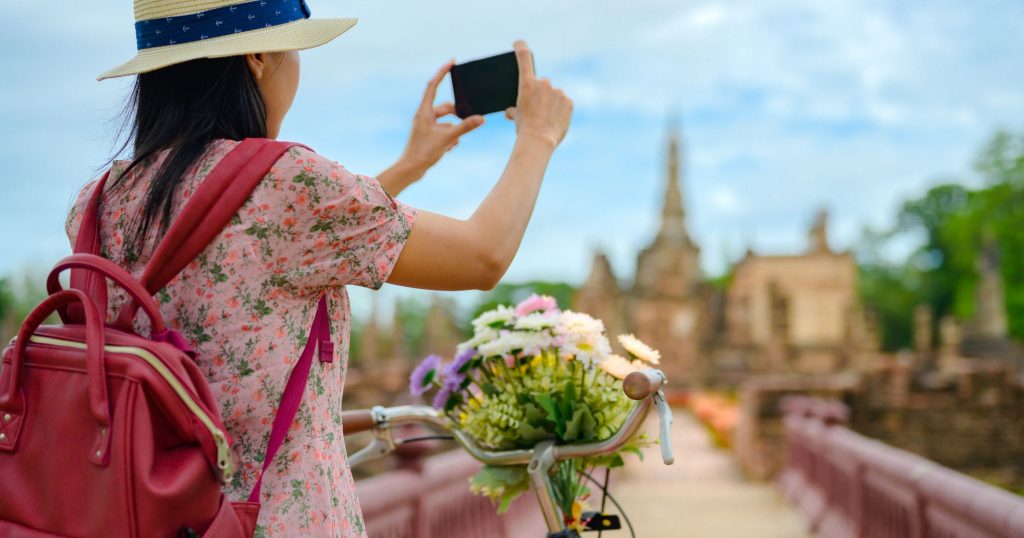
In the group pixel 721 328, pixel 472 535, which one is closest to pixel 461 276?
pixel 472 535

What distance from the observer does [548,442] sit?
2525mm


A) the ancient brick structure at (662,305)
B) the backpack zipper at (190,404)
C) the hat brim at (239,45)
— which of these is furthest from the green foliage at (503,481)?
the ancient brick structure at (662,305)

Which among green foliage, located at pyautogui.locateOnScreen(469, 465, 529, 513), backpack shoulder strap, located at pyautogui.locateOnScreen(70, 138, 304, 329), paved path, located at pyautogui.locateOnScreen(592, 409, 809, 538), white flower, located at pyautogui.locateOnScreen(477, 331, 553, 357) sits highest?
backpack shoulder strap, located at pyautogui.locateOnScreen(70, 138, 304, 329)

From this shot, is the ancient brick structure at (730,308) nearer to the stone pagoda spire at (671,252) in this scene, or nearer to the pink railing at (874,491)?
the stone pagoda spire at (671,252)

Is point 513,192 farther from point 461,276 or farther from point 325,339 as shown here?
point 325,339

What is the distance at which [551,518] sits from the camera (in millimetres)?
2352

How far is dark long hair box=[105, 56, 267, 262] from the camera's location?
6.14 feet

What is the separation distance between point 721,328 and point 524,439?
46641 millimetres

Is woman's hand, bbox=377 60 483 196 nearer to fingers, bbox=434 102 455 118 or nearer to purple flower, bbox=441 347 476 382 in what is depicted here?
fingers, bbox=434 102 455 118

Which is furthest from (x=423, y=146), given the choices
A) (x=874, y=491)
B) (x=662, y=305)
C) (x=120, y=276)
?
(x=662, y=305)

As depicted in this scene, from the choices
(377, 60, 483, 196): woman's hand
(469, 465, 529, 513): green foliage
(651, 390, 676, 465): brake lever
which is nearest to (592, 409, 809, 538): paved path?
(469, 465, 529, 513): green foliage

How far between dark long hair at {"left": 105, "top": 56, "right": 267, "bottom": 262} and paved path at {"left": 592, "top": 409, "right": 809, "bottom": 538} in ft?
23.9

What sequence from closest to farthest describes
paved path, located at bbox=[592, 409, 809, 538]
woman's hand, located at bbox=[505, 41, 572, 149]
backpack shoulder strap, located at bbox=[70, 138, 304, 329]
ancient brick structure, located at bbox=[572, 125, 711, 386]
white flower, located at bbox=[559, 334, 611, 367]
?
backpack shoulder strap, located at bbox=[70, 138, 304, 329] → woman's hand, located at bbox=[505, 41, 572, 149] → white flower, located at bbox=[559, 334, 611, 367] → paved path, located at bbox=[592, 409, 809, 538] → ancient brick structure, located at bbox=[572, 125, 711, 386]

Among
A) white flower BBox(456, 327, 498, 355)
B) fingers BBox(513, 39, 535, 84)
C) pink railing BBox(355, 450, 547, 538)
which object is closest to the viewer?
fingers BBox(513, 39, 535, 84)
